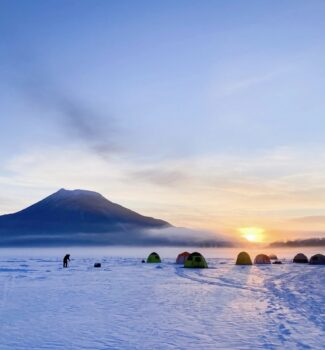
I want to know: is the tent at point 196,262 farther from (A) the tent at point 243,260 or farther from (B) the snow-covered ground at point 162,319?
(B) the snow-covered ground at point 162,319

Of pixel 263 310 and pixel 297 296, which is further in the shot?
pixel 297 296

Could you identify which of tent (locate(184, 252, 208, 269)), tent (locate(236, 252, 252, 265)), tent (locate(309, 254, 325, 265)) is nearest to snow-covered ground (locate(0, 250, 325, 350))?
tent (locate(184, 252, 208, 269))

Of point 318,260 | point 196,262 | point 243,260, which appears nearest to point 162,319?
point 196,262

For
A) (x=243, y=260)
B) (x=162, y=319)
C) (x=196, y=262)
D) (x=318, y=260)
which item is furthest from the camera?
(x=318, y=260)

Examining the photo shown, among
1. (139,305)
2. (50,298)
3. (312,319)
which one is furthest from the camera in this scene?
(50,298)

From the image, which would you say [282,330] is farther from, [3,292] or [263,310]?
[3,292]

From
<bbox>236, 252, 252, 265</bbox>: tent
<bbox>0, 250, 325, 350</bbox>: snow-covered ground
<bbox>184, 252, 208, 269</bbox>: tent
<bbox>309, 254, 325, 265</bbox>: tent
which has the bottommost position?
<bbox>0, 250, 325, 350</bbox>: snow-covered ground

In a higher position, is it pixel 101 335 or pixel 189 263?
pixel 189 263

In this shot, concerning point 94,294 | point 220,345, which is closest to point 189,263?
point 94,294

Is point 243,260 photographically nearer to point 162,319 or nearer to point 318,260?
point 318,260

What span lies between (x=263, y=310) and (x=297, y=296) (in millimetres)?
5001

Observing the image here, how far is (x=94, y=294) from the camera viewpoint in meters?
20.1

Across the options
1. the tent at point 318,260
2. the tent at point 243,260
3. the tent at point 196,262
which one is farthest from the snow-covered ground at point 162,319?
the tent at point 318,260

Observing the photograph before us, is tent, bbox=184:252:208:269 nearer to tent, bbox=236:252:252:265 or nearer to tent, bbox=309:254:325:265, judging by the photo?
tent, bbox=236:252:252:265
